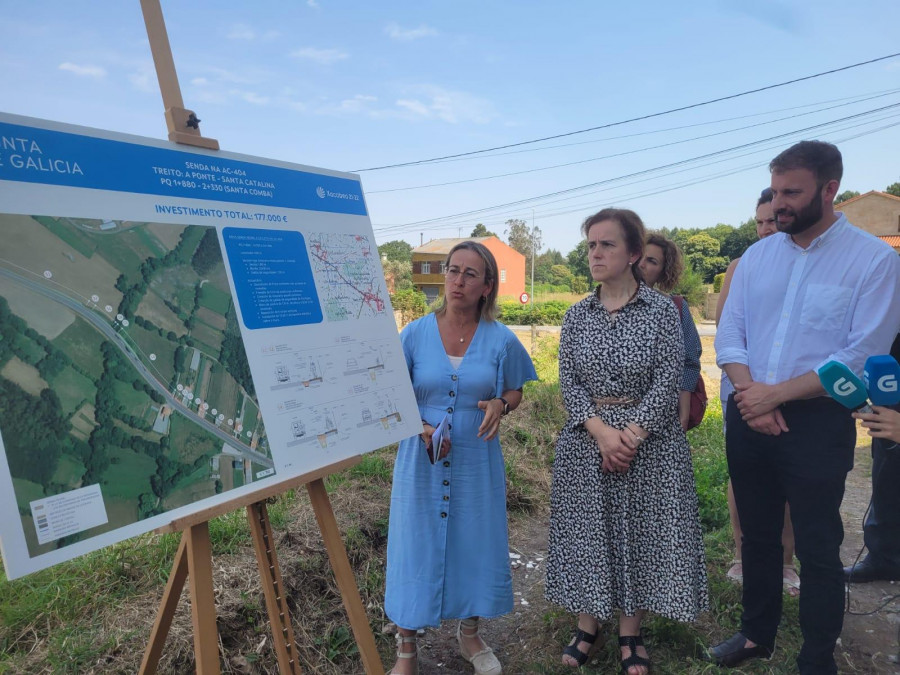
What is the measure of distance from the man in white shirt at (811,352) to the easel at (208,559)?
1.74 m

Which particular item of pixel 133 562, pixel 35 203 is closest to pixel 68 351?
pixel 35 203

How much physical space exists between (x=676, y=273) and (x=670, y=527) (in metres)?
1.71

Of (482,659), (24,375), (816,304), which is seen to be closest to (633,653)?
(482,659)

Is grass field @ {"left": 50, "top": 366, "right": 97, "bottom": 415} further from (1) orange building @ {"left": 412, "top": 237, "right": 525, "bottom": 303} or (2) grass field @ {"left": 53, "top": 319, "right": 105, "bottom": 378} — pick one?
(1) orange building @ {"left": 412, "top": 237, "right": 525, "bottom": 303}

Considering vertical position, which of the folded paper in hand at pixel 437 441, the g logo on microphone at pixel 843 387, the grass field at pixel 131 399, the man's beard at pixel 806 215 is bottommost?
the folded paper in hand at pixel 437 441

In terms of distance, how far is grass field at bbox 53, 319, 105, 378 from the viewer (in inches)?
58.4

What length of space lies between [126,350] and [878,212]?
132ft

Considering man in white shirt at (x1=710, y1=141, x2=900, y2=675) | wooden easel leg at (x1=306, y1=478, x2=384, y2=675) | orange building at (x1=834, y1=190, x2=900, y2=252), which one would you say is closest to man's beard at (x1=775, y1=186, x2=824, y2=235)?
man in white shirt at (x1=710, y1=141, x2=900, y2=675)

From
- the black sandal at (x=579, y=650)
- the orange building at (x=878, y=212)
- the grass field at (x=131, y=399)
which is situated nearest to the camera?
the grass field at (x=131, y=399)

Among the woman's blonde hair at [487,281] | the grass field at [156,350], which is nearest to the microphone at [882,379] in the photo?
the woman's blonde hair at [487,281]

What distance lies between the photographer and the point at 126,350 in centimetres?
159

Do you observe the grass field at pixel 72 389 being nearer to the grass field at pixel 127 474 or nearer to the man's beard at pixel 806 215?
the grass field at pixel 127 474

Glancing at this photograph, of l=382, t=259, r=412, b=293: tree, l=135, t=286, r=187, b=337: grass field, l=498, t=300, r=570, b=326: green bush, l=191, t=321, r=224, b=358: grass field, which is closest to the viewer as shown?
l=135, t=286, r=187, b=337: grass field

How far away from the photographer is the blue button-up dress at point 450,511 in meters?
2.53
